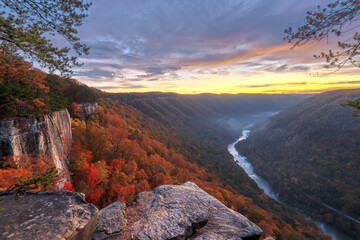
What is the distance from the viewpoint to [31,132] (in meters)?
11.8

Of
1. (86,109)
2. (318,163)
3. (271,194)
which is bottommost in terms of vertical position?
(271,194)

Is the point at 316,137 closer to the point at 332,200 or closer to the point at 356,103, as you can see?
the point at 332,200

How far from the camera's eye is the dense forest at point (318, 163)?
2886 inches

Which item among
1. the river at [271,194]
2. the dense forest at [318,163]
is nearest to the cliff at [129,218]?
the river at [271,194]

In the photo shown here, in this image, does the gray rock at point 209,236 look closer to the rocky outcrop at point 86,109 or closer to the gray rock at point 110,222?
the gray rock at point 110,222

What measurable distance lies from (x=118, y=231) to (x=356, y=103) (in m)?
10.7

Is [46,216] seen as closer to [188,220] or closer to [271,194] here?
[188,220]

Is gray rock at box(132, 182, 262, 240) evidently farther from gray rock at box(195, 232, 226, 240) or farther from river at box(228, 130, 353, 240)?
river at box(228, 130, 353, 240)

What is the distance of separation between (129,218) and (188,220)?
366 centimetres

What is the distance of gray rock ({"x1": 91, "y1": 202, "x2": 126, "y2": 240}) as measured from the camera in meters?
7.37

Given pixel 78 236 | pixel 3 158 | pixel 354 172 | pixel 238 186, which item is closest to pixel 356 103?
pixel 78 236

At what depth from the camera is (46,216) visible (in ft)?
17.7

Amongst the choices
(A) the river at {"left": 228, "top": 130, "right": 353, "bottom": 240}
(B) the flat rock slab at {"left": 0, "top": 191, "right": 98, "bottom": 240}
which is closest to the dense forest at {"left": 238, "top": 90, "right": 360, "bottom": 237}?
(A) the river at {"left": 228, "top": 130, "right": 353, "bottom": 240}

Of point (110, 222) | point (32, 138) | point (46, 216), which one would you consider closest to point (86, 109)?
point (32, 138)
